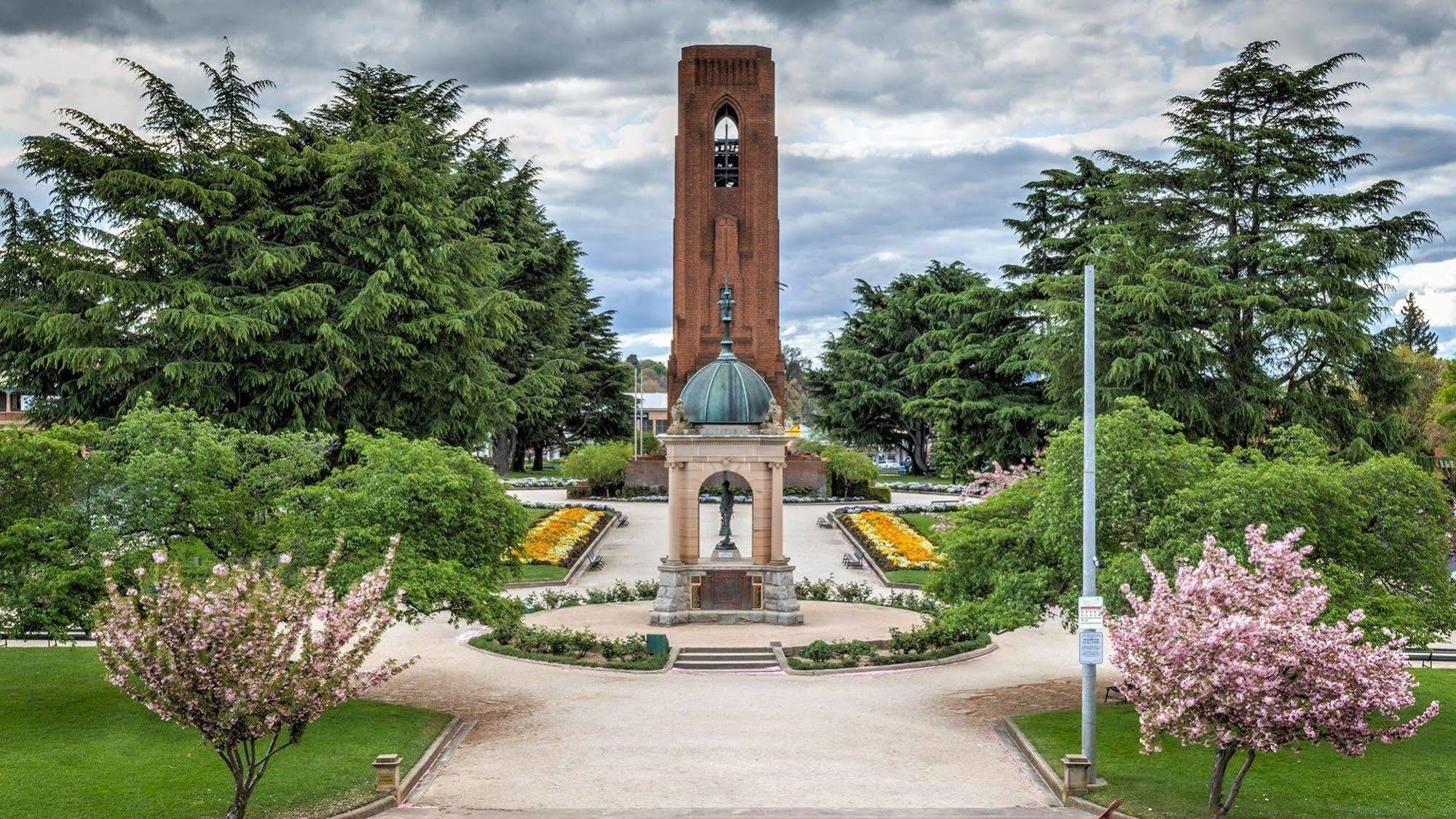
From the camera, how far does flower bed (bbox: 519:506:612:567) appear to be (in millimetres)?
45062

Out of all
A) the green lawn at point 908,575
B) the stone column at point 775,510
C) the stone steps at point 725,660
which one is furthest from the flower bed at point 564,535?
the stone steps at point 725,660

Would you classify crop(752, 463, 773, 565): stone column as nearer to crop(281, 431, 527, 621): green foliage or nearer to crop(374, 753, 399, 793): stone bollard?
crop(281, 431, 527, 621): green foliage

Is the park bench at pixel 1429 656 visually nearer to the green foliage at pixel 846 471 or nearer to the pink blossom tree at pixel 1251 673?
the pink blossom tree at pixel 1251 673

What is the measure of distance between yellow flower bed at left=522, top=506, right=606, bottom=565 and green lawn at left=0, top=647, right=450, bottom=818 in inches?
686

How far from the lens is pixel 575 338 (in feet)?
300

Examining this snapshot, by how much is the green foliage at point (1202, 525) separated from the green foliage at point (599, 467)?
1820 inches

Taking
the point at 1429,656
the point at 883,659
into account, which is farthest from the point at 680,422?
the point at 1429,656

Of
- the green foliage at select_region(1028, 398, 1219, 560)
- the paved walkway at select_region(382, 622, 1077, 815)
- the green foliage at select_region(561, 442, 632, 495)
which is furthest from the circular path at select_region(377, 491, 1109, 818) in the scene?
the green foliage at select_region(561, 442, 632, 495)

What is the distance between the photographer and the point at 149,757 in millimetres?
19672

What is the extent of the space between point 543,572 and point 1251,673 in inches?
1203

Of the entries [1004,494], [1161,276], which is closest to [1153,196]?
[1161,276]

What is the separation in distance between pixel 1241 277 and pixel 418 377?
27.5 m

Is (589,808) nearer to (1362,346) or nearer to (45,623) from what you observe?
(45,623)

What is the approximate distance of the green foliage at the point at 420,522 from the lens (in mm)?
23312
